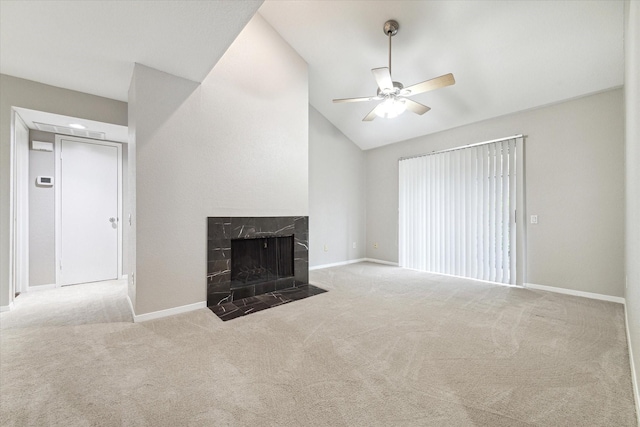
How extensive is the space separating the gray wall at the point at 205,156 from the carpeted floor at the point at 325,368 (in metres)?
0.68

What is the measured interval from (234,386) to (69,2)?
3012mm

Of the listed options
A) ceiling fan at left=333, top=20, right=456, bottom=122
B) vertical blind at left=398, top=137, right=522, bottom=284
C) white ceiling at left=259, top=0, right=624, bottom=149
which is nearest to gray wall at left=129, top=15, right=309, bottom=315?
white ceiling at left=259, top=0, right=624, bottom=149

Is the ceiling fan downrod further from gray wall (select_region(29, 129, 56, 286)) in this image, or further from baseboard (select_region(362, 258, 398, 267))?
gray wall (select_region(29, 129, 56, 286))

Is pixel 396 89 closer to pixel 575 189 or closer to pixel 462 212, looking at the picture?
pixel 462 212

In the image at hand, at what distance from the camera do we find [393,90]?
3088 millimetres

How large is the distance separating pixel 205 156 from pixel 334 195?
308 centimetres

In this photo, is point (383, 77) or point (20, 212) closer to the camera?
point (383, 77)

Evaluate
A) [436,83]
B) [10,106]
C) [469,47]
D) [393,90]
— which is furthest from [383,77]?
[10,106]

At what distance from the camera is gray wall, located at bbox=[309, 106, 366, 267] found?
536 centimetres

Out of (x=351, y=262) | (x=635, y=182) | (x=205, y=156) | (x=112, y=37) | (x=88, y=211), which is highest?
(x=112, y=37)

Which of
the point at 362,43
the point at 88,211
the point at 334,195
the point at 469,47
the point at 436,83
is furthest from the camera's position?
the point at 334,195

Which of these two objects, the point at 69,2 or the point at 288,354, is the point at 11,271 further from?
the point at 288,354

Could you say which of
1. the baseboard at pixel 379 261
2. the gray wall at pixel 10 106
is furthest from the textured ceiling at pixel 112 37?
the baseboard at pixel 379 261

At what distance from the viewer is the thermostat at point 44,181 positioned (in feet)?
12.4
